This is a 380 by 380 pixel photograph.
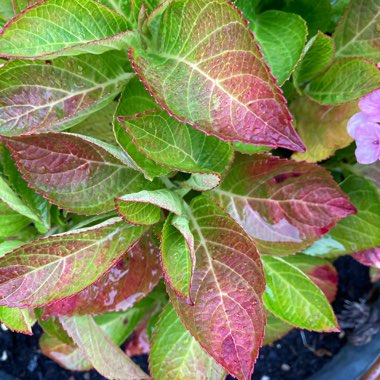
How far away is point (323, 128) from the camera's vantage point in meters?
0.72

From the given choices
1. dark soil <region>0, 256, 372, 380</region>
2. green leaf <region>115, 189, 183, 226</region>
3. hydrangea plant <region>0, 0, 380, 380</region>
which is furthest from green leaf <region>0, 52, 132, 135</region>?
dark soil <region>0, 256, 372, 380</region>

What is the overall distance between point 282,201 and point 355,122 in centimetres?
12

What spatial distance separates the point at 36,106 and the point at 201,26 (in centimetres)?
20

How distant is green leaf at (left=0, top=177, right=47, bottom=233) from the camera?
1.99 feet

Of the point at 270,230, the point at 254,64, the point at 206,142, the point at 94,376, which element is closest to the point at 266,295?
the point at 270,230

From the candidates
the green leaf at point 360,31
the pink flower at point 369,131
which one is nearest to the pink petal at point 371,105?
the pink flower at point 369,131

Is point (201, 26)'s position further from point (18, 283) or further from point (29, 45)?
point (18, 283)

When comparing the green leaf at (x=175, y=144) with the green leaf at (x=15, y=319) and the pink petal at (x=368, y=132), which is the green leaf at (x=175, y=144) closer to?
the pink petal at (x=368, y=132)

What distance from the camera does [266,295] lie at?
0.75m

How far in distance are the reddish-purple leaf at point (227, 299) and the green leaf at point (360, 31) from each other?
284mm

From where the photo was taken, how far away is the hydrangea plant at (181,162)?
0.49 meters

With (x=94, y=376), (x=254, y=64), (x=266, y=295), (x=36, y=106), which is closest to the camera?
(x=254, y=64)

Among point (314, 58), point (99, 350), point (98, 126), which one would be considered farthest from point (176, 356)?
point (314, 58)

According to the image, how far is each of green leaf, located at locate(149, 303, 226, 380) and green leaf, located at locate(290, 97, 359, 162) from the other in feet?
0.89
